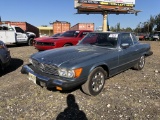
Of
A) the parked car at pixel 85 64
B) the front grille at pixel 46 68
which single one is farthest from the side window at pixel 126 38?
the front grille at pixel 46 68

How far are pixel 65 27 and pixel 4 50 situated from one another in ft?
74.3

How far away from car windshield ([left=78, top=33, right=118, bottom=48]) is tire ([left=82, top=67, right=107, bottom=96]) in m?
1.06

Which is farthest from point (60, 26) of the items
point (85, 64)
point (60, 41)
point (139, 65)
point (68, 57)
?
point (85, 64)

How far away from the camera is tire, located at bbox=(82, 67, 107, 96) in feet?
13.4

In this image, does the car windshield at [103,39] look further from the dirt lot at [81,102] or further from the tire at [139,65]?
the tire at [139,65]

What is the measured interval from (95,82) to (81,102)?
0.58 m

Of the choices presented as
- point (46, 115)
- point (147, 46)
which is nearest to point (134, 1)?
point (147, 46)

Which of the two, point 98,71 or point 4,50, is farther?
point 4,50

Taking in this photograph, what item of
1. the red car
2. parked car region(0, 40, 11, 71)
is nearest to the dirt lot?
parked car region(0, 40, 11, 71)

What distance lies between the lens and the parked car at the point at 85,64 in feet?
12.2

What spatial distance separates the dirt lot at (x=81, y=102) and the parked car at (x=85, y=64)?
0.41m

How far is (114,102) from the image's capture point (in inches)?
160

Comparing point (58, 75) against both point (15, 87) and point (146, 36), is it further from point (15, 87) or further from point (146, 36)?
Result: point (146, 36)

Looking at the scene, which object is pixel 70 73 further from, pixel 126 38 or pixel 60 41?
pixel 60 41
